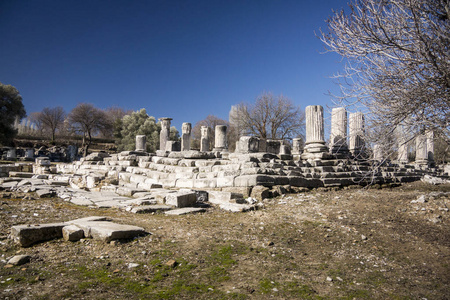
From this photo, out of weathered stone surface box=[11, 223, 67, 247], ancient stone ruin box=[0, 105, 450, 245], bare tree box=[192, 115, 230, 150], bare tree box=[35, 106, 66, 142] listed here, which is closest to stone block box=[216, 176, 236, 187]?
ancient stone ruin box=[0, 105, 450, 245]

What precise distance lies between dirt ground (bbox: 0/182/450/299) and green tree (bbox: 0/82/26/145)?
29.2m

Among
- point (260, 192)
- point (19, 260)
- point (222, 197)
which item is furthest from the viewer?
point (260, 192)

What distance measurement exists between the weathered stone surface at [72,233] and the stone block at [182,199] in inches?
115

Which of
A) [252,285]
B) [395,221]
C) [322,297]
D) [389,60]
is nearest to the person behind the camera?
[322,297]

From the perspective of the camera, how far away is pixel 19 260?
333 cm

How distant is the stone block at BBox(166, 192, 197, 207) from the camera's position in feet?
23.1

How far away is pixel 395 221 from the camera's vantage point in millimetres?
5777

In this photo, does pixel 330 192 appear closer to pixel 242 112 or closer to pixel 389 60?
pixel 389 60

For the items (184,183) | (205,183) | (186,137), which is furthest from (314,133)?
(186,137)

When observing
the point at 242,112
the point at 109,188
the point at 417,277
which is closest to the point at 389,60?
the point at 417,277

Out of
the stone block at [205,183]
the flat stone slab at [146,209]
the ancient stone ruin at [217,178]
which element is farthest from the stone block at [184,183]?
the flat stone slab at [146,209]

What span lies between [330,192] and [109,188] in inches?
298

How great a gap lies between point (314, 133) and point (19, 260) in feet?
37.8

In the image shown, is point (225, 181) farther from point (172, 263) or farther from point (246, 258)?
point (172, 263)
